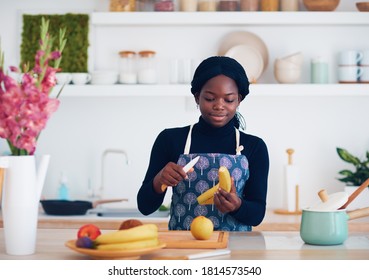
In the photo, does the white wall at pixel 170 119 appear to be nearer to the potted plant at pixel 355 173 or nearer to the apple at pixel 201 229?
the potted plant at pixel 355 173

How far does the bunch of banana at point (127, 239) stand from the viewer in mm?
1794

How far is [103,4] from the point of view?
179 inches

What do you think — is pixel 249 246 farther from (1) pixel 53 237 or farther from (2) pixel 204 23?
(2) pixel 204 23

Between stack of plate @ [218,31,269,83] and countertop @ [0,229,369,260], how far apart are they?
2.23 metres

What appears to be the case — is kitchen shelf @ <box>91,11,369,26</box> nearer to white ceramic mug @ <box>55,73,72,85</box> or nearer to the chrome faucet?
white ceramic mug @ <box>55,73,72,85</box>

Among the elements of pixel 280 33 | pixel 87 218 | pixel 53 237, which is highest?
pixel 280 33

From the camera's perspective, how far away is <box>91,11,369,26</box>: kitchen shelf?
4336 millimetres

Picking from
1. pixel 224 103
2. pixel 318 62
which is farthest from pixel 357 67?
pixel 224 103

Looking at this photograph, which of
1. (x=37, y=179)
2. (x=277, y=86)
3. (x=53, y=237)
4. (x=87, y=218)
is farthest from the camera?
(x=277, y=86)

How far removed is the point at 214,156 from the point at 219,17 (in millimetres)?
1939

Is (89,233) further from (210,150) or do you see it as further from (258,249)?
(210,150)

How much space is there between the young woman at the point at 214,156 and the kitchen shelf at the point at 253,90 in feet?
5.37

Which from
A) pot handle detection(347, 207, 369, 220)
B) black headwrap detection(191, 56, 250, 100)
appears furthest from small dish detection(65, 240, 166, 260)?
black headwrap detection(191, 56, 250, 100)
